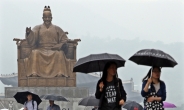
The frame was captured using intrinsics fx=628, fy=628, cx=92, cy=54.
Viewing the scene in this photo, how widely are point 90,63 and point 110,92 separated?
819 millimetres

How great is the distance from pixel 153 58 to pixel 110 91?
2.97 ft

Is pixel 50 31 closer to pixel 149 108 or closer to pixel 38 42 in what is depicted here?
pixel 38 42

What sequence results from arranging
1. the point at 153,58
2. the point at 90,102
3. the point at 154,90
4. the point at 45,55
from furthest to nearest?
the point at 45,55
the point at 90,102
the point at 153,58
the point at 154,90

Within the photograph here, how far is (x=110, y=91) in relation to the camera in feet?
21.6

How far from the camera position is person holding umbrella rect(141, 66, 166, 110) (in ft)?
21.9

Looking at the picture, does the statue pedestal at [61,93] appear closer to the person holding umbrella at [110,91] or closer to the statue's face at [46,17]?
the statue's face at [46,17]

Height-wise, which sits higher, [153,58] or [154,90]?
[153,58]

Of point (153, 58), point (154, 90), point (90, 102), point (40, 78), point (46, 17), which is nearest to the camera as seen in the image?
point (154, 90)

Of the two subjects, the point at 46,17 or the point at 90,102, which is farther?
the point at 46,17

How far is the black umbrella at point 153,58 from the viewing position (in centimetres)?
712

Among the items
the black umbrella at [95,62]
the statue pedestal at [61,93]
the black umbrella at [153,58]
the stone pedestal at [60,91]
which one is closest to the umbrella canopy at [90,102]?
the black umbrella at [95,62]

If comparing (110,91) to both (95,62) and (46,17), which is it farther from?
(46,17)

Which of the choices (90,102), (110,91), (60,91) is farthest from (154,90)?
(60,91)

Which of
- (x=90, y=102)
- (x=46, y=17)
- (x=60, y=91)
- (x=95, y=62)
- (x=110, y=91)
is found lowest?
(x=90, y=102)
